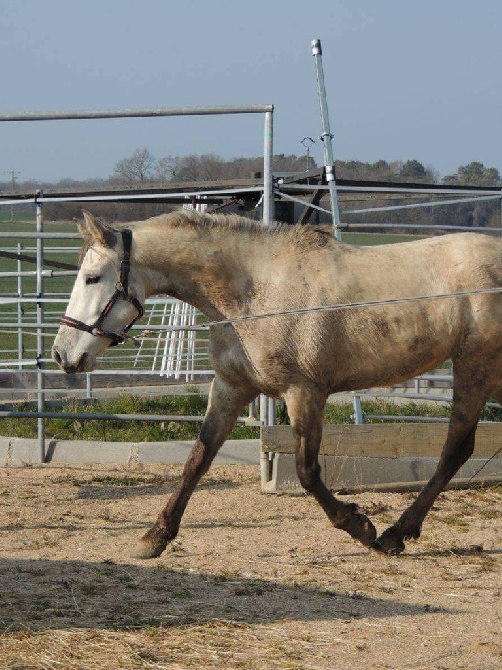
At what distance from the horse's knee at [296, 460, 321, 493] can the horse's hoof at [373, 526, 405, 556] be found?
0.55m

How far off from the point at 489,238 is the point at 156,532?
2624mm

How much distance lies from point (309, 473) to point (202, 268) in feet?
4.24

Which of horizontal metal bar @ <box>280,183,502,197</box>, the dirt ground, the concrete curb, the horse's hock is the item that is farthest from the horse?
the concrete curb

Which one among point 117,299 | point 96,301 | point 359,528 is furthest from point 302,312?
point 359,528

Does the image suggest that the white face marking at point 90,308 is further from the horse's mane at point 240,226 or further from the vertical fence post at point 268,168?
the vertical fence post at point 268,168

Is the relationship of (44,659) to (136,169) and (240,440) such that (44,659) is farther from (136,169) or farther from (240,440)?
(136,169)

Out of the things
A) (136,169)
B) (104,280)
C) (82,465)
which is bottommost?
(82,465)

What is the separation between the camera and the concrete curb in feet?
27.6

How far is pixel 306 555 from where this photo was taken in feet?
19.2

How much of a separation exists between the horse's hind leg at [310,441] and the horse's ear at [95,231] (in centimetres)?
130

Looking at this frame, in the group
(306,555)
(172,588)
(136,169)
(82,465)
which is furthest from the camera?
(136,169)

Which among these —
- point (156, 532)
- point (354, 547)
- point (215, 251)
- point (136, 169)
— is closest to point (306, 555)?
point (354, 547)

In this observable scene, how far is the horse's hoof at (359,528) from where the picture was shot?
19.1 feet

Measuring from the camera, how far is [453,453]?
616 cm
